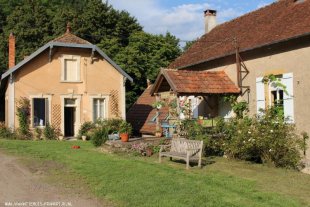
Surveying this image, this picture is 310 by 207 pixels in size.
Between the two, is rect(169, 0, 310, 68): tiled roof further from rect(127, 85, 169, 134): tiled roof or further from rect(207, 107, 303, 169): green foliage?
rect(127, 85, 169, 134): tiled roof

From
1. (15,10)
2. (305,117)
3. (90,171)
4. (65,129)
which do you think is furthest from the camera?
(15,10)

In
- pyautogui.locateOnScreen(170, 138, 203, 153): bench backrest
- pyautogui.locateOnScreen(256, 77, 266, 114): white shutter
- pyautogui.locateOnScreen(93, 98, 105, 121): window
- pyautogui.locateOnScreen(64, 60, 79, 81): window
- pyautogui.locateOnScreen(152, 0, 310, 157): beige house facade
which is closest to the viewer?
pyautogui.locateOnScreen(170, 138, 203, 153): bench backrest

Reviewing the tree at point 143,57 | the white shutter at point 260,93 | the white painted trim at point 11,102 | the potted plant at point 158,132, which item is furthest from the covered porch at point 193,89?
the tree at point 143,57

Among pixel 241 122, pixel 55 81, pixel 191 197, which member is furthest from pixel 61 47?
pixel 191 197

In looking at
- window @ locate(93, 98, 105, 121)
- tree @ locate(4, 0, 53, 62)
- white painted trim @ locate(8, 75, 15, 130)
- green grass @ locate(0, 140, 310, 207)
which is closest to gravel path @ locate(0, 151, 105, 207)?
green grass @ locate(0, 140, 310, 207)

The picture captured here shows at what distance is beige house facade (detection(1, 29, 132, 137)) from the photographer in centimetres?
2298

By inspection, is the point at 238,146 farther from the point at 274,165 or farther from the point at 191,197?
the point at 191,197

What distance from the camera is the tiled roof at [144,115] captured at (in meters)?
25.6

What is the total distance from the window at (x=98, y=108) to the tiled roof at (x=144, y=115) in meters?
3.00

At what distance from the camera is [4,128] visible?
75.2 feet

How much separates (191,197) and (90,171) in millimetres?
3748

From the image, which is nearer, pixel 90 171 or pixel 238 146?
pixel 90 171

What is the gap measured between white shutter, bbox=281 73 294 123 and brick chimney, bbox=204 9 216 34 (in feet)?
34.0

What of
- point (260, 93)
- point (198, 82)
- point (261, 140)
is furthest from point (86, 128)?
point (261, 140)
